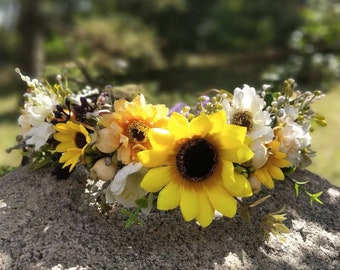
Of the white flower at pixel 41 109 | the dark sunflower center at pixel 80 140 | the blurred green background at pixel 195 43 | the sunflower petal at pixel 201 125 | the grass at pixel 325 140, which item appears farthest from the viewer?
the blurred green background at pixel 195 43

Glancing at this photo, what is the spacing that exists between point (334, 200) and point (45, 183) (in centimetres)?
108

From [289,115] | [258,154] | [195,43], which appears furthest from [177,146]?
[195,43]

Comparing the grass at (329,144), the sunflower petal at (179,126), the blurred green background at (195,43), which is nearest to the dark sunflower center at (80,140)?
the sunflower petal at (179,126)

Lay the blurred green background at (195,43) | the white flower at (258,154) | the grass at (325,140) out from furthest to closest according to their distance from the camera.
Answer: the blurred green background at (195,43)
the grass at (325,140)
the white flower at (258,154)

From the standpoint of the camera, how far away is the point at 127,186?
1839mm

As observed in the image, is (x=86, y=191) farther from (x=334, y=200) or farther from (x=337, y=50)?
(x=337, y=50)

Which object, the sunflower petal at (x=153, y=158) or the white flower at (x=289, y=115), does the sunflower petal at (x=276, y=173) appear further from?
the sunflower petal at (x=153, y=158)

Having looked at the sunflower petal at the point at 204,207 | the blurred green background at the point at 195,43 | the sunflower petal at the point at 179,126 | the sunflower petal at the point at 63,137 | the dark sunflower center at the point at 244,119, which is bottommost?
the blurred green background at the point at 195,43

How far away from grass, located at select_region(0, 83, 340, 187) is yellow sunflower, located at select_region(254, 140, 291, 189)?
2.25 metres

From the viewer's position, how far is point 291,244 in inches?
77.4

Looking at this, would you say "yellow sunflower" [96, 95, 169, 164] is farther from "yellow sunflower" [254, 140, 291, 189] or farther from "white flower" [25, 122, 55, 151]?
"yellow sunflower" [254, 140, 291, 189]

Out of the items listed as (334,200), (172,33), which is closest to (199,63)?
(172,33)

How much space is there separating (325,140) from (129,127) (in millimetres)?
5958

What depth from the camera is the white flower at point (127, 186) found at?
1810 mm
